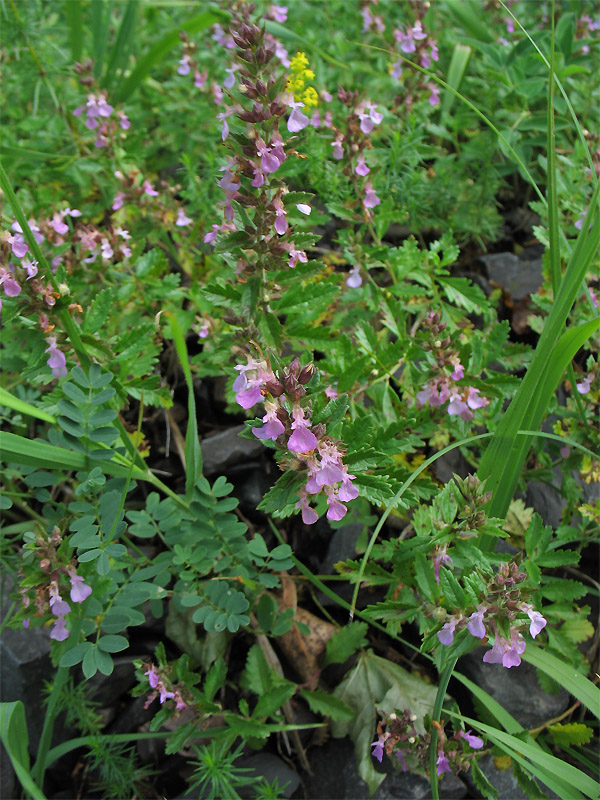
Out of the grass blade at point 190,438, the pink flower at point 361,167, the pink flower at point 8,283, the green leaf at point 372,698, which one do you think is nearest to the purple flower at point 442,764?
the green leaf at point 372,698

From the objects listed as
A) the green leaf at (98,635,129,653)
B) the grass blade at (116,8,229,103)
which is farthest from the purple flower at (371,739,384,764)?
the grass blade at (116,8,229,103)

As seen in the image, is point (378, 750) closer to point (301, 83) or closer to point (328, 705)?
point (328, 705)

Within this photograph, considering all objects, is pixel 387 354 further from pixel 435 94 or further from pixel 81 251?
pixel 435 94

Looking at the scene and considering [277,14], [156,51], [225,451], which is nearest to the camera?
[225,451]

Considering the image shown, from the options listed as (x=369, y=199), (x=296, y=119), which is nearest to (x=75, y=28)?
(x=369, y=199)

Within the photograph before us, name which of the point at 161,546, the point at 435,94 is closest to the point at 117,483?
the point at 161,546

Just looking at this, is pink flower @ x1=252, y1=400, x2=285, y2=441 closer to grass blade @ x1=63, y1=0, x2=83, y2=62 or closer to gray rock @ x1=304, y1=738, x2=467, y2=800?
gray rock @ x1=304, y1=738, x2=467, y2=800
